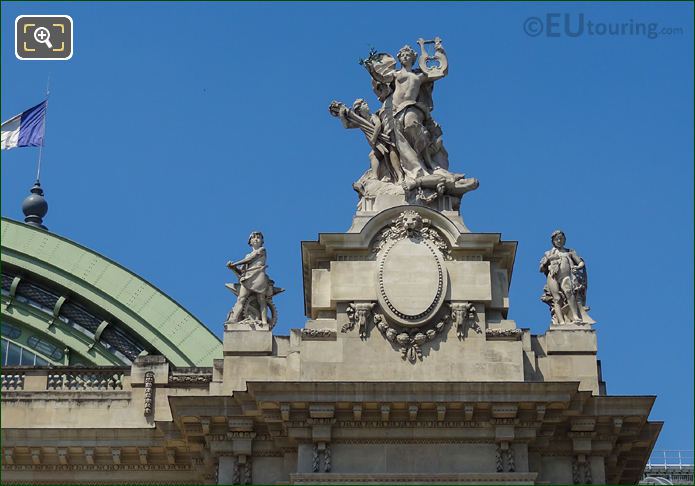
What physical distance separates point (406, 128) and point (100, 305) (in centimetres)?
1426

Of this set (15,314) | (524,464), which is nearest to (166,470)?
(524,464)

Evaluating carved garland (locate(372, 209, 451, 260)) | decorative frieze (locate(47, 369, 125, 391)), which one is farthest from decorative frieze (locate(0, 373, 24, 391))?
carved garland (locate(372, 209, 451, 260))

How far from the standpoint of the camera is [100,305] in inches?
2037

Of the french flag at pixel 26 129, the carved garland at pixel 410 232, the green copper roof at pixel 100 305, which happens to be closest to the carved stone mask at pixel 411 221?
the carved garland at pixel 410 232

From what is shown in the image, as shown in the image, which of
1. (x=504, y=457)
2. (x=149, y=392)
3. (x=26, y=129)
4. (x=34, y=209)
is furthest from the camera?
(x=34, y=209)

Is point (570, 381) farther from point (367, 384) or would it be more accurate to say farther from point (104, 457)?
point (104, 457)

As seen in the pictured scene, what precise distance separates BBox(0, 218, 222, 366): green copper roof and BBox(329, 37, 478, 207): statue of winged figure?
12369 millimetres

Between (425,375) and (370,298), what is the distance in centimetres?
216

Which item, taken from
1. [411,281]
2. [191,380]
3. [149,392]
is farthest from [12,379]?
[411,281]

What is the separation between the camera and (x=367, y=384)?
37.2 m

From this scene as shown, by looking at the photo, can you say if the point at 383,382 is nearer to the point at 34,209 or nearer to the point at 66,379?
the point at 66,379

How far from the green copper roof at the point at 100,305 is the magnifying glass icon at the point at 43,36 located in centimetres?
1381

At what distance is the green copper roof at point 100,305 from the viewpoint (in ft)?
170

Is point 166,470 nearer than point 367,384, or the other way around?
point 367,384
